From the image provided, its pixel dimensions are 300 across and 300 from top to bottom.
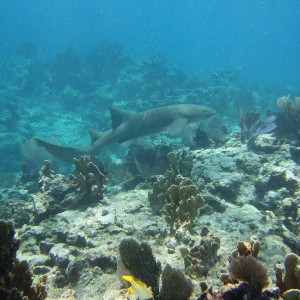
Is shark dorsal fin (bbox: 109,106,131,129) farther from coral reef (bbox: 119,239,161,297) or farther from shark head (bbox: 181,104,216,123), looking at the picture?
coral reef (bbox: 119,239,161,297)

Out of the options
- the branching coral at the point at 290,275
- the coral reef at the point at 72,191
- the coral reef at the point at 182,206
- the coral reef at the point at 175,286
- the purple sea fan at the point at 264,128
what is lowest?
the coral reef at the point at 72,191

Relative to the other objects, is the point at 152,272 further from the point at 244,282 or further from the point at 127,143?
the point at 127,143

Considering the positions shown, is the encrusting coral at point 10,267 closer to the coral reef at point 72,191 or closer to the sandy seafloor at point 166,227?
the sandy seafloor at point 166,227

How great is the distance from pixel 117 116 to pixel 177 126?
6.42 feet

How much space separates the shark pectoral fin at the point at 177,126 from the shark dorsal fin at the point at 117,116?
4.60 ft

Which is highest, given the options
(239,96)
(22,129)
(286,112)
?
(286,112)

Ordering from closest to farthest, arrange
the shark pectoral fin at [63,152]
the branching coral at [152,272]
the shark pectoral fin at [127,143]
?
the branching coral at [152,272]
the shark pectoral fin at [63,152]
the shark pectoral fin at [127,143]

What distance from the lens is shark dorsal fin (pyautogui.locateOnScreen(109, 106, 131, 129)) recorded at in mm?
9031

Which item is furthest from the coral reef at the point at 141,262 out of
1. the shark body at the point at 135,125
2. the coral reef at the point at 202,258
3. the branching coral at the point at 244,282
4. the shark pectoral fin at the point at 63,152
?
the shark body at the point at 135,125

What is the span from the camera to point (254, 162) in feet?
22.4

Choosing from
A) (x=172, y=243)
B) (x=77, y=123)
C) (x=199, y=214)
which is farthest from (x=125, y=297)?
(x=77, y=123)

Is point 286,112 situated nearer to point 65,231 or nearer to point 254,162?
point 254,162

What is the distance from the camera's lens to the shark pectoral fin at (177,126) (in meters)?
8.77

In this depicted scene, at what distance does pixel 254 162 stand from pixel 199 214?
2.43 m
